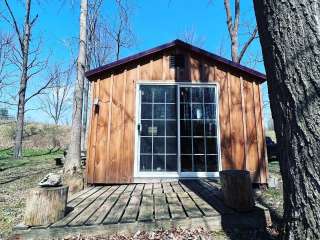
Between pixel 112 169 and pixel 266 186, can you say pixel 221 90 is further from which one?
pixel 112 169

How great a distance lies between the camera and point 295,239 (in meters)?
2.09

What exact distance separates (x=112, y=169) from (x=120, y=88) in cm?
181

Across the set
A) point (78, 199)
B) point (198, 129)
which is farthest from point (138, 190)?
point (198, 129)

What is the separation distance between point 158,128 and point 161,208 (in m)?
2.74

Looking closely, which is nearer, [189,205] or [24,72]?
[189,205]

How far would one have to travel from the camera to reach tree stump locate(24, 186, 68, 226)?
3.14 meters

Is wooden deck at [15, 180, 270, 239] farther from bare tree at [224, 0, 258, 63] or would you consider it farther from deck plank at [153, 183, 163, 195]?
bare tree at [224, 0, 258, 63]

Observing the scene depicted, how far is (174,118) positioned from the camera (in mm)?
6312

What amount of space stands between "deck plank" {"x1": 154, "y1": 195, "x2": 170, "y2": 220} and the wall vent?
317cm

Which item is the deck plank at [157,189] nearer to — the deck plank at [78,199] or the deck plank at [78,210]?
the deck plank at [78,210]

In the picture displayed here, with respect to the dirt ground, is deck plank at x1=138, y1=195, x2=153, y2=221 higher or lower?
higher

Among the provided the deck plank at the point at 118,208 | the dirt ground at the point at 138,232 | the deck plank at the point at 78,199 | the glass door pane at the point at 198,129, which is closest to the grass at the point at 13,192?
the dirt ground at the point at 138,232

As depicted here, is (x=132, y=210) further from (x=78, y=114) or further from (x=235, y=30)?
(x=235, y=30)

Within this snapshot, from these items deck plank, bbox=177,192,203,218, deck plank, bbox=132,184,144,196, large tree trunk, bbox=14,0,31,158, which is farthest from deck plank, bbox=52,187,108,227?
large tree trunk, bbox=14,0,31,158
